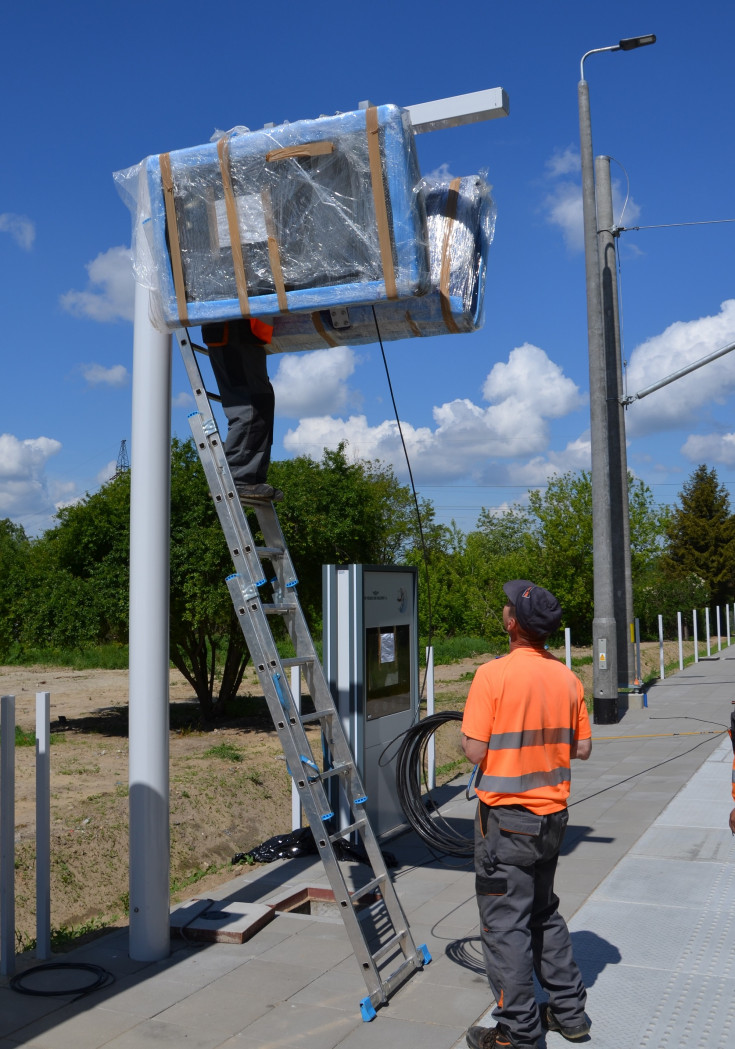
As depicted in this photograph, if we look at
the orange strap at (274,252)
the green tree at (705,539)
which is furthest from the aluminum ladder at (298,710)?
the green tree at (705,539)

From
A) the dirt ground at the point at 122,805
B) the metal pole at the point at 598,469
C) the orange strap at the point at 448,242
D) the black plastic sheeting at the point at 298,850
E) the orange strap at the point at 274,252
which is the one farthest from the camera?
the metal pole at the point at 598,469

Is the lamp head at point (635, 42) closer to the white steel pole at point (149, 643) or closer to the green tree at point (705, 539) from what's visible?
the white steel pole at point (149, 643)

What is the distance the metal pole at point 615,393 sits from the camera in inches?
712

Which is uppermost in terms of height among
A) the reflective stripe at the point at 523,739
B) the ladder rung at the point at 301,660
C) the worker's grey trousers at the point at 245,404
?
the worker's grey trousers at the point at 245,404

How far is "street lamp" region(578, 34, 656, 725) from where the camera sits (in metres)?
15.9

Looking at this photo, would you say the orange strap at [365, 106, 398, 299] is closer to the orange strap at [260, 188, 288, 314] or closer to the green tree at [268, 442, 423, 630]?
the orange strap at [260, 188, 288, 314]

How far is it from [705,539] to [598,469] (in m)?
45.8

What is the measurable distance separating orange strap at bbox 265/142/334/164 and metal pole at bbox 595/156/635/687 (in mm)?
13554

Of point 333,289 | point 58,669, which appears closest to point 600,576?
point 333,289

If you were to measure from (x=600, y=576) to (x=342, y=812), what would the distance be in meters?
9.66

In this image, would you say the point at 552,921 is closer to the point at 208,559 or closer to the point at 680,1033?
the point at 680,1033

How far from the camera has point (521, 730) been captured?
13.5 feet

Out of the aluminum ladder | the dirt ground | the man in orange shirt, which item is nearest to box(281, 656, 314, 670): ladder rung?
the aluminum ladder

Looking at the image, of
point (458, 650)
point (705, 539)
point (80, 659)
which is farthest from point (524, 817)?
point (705, 539)
